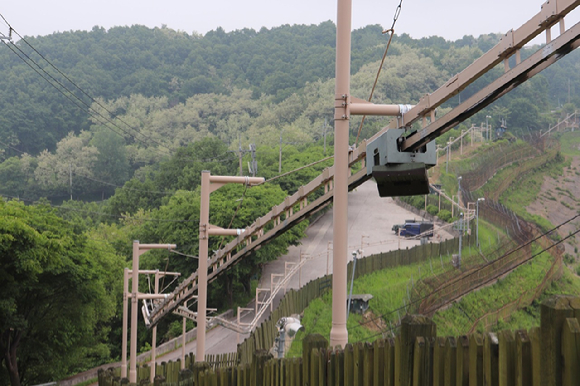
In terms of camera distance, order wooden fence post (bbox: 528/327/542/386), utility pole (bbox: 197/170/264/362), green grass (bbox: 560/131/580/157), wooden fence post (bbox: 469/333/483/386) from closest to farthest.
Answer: wooden fence post (bbox: 528/327/542/386) → wooden fence post (bbox: 469/333/483/386) → utility pole (bbox: 197/170/264/362) → green grass (bbox: 560/131/580/157)

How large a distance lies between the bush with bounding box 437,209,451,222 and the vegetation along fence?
6228 cm

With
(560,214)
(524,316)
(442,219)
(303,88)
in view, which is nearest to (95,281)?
(524,316)

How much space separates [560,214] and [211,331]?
44.9 metres

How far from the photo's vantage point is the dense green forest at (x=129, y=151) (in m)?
37.2

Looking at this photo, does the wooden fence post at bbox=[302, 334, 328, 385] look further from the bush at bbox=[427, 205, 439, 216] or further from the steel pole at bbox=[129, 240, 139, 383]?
the bush at bbox=[427, 205, 439, 216]

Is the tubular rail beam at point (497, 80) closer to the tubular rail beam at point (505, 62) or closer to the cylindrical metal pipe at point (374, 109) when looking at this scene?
the tubular rail beam at point (505, 62)

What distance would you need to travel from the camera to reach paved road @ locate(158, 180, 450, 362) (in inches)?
2035

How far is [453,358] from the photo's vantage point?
5836 mm

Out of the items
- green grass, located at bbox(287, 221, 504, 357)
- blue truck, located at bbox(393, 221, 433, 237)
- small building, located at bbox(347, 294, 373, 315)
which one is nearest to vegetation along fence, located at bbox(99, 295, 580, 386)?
green grass, located at bbox(287, 221, 504, 357)

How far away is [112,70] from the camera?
180 meters

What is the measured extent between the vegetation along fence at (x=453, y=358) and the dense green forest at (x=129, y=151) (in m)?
14.9

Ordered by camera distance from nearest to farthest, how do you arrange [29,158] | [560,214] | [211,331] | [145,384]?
1. [145,384]
2. [211,331]
3. [560,214]
4. [29,158]

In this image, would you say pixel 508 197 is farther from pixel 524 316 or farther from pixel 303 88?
pixel 303 88

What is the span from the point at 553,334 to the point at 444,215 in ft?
220
